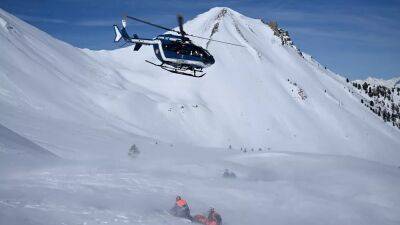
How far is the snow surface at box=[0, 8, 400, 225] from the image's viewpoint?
63.9 feet

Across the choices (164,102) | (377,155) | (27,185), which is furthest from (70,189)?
(377,155)

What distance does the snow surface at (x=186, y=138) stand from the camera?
63.9 feet

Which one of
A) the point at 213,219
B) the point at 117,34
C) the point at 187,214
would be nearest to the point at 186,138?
the point at 117,34

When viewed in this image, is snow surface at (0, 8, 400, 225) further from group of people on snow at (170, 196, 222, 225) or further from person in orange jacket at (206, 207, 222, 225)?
person in orange jacket at (206, 207, 222, 225)

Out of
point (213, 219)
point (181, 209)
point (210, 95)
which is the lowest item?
point (213, 219)

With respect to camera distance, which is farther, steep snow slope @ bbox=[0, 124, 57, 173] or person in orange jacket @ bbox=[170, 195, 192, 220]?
steep snow slope @ bbox=[0, 124, 57, 173]

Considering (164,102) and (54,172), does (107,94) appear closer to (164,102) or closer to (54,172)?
(164,102)

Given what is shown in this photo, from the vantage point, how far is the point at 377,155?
71188 mm

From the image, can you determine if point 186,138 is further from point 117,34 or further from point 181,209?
point 181,209

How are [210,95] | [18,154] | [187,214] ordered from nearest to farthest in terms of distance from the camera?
[187,214]
[18,154]
[210,95]

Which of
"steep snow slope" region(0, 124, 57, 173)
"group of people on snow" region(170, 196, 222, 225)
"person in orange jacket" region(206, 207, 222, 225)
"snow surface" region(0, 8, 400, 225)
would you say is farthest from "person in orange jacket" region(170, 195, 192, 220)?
"steep snow slope" region(0, 124, 57, 173)

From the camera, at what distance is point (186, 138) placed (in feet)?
177

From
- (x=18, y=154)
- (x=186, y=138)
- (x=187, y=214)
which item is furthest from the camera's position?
(x=186, y=138)

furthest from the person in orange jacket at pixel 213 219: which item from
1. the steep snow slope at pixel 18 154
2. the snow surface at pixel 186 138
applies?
the steep snow slope at pixel 18 154
